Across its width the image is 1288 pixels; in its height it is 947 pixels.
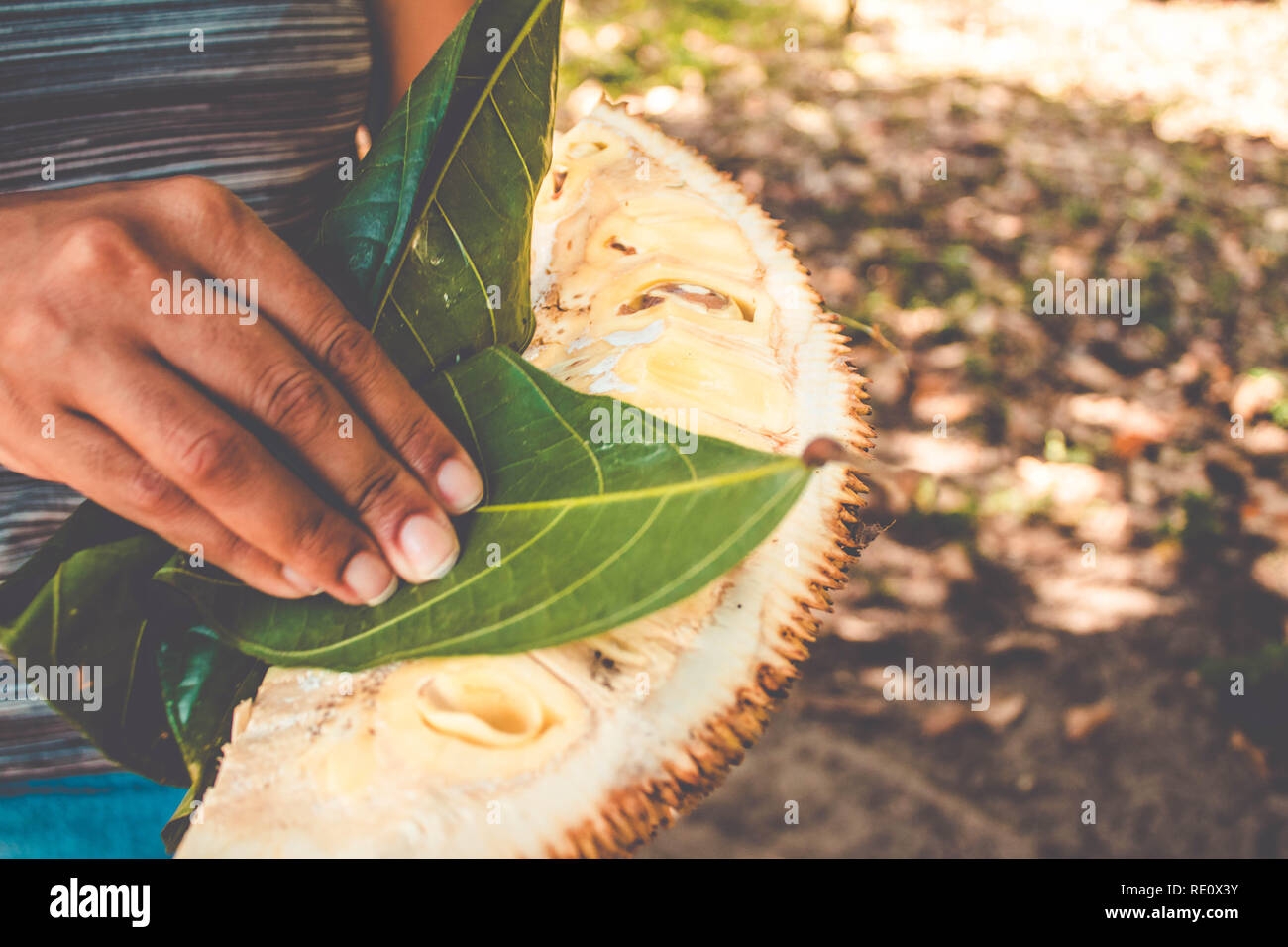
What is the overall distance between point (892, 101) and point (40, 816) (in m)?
3.10

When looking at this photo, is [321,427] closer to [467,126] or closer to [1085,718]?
[467,126]

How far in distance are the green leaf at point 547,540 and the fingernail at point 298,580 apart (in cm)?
2

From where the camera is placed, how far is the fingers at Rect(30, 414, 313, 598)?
52 cm

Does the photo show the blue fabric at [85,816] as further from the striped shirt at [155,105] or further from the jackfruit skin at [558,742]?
the jackfruit skin at [558,742]

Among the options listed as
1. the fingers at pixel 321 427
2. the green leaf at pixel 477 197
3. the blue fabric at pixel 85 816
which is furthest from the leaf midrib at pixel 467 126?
the blue fabric at pixel 85 816

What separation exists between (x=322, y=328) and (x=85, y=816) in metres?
0.78

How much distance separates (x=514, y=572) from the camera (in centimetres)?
51

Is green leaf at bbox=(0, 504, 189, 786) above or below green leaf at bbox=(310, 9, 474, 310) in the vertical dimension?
below

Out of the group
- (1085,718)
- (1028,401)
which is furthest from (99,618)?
(1028,401)

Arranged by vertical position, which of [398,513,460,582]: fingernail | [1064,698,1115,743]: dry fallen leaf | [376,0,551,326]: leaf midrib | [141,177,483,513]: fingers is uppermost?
[376,0,551,326]: leaf midrib

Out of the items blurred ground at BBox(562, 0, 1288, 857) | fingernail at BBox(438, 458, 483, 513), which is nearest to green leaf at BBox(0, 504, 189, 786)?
fingernail at BBox(438, 458, 483, 513)

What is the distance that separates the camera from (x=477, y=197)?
0.62 meters

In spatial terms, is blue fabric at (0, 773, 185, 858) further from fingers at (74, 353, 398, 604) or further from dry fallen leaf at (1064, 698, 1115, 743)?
dry fallen leaf at (1064, 698, 1115, 743)

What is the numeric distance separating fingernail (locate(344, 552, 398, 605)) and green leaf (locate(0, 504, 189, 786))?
0.16 meters
